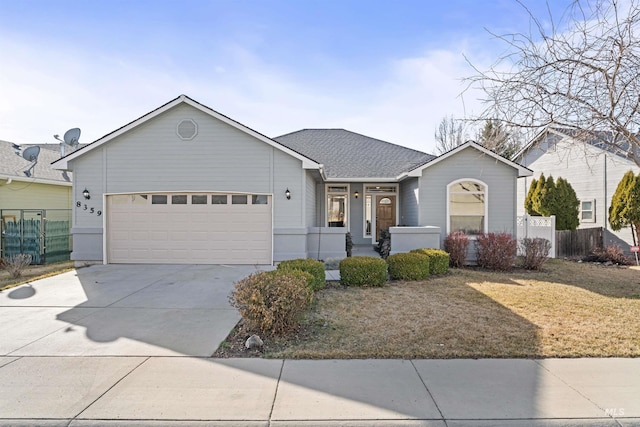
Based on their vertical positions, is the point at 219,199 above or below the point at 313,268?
above

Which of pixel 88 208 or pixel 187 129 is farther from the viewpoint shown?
pixel 88 208

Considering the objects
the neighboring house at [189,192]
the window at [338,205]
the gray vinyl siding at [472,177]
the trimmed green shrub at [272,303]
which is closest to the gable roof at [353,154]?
the gray vinyl siding at [472,177]

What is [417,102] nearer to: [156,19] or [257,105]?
[257,105]

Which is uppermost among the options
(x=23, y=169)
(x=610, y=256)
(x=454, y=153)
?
(x=454, y=153)

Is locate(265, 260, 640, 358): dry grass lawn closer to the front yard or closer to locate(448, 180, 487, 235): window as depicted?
the front yard

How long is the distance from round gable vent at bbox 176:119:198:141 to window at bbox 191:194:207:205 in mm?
1858

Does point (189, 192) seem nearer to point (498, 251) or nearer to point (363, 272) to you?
point (363, 272)

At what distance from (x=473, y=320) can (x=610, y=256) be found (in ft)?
34.4

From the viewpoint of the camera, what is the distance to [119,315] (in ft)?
20.2

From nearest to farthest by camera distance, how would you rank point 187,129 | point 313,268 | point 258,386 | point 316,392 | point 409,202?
point 316,392
point 258,386
point 313,268
point 187,129
point 409,202

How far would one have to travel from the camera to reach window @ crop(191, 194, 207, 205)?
1159 centimetres

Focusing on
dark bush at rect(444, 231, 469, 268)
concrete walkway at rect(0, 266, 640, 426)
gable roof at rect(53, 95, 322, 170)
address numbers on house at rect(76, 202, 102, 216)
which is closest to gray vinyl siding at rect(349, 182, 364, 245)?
gable roof at rect(53, 95, 322, 170)

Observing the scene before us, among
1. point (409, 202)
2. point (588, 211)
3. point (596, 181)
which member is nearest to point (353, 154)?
A: point (409, 202)

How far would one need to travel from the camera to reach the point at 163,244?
11.6 m
